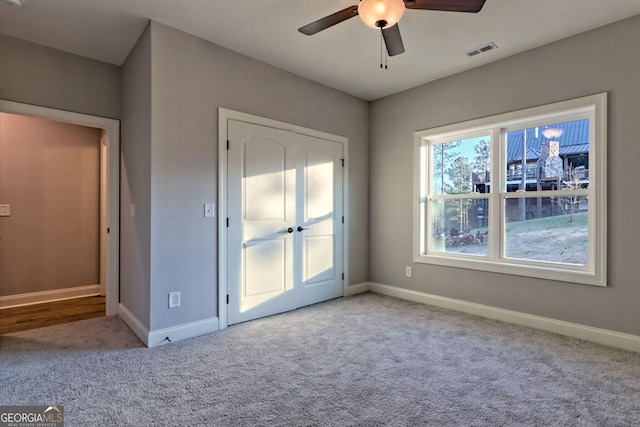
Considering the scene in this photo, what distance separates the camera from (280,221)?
3.66 m

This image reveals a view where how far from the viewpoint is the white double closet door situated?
10.9 feet

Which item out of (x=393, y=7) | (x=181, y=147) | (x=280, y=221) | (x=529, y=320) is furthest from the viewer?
(x=280, y=221)

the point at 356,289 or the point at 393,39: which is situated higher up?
the point at 393,39

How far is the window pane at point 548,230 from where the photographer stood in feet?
10.0

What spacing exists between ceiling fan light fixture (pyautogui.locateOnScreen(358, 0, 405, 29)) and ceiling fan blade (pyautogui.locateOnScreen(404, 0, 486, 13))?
13cm

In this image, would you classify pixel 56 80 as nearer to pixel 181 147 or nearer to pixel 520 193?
pixel 181 147

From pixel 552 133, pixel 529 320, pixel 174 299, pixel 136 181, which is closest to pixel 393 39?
pixel 552 133

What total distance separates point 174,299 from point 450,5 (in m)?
2.98

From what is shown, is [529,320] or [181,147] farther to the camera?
[529,320]

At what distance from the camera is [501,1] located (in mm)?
2465

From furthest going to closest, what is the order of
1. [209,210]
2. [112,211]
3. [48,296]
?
1. [48,296]
2. [112,211]
3. [209,210]

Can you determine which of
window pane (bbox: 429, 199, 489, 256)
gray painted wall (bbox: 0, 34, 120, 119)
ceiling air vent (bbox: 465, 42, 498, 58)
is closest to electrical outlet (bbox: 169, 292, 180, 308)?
gray painted wall (bbox: 0, 34, 120, 119)

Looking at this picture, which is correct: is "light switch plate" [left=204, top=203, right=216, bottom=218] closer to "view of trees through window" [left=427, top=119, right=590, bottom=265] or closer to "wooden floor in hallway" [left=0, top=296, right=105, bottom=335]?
"wooden floor in hallway" [left=0, top=296, right=105, bottom=335]

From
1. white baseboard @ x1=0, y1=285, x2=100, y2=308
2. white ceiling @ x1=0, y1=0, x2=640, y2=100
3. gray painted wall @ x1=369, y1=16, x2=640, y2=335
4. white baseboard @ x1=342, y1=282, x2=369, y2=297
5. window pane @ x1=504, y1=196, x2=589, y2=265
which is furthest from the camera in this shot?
white baseboard @ x1=342, y1=282, x2=369, y2=297
